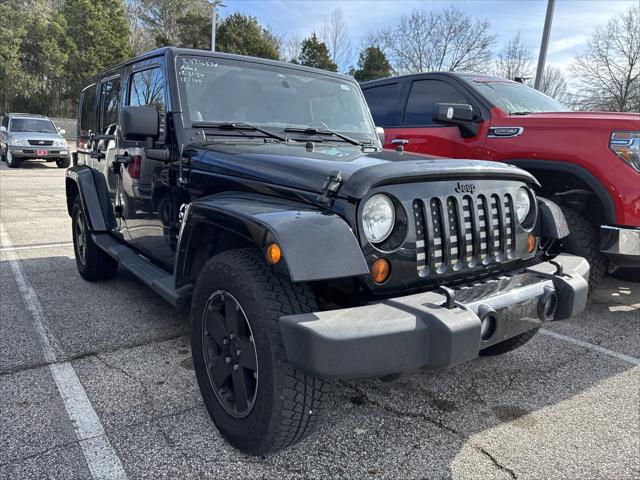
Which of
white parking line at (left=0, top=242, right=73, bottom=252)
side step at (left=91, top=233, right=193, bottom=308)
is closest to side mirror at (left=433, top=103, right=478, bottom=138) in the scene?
side step at (left=91, top=233, right=193, bottom=308)

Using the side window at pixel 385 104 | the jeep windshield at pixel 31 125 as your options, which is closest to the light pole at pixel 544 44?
the side window at pixel 385 104

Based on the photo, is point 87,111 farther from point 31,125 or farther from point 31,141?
point 31,125

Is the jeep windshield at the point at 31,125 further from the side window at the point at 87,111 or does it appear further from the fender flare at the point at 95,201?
the fender flare at the point at 95,201

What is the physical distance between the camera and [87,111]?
5.29m

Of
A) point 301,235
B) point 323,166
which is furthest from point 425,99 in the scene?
point 301,235

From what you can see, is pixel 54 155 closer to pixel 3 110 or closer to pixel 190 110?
pixel 190 110

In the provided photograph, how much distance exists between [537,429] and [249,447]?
1.50m

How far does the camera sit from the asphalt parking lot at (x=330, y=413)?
2234 millimetres

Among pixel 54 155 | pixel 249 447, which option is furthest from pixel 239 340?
pixel 54 155

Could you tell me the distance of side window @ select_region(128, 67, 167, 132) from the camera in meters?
3.23

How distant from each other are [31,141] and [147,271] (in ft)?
53.1

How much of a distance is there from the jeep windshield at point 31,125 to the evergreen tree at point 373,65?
21.8 meters

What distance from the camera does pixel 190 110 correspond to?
306cm

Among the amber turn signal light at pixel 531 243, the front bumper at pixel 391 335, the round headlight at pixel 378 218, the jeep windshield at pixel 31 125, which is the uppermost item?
the jeep windshield at pixel 31 125
